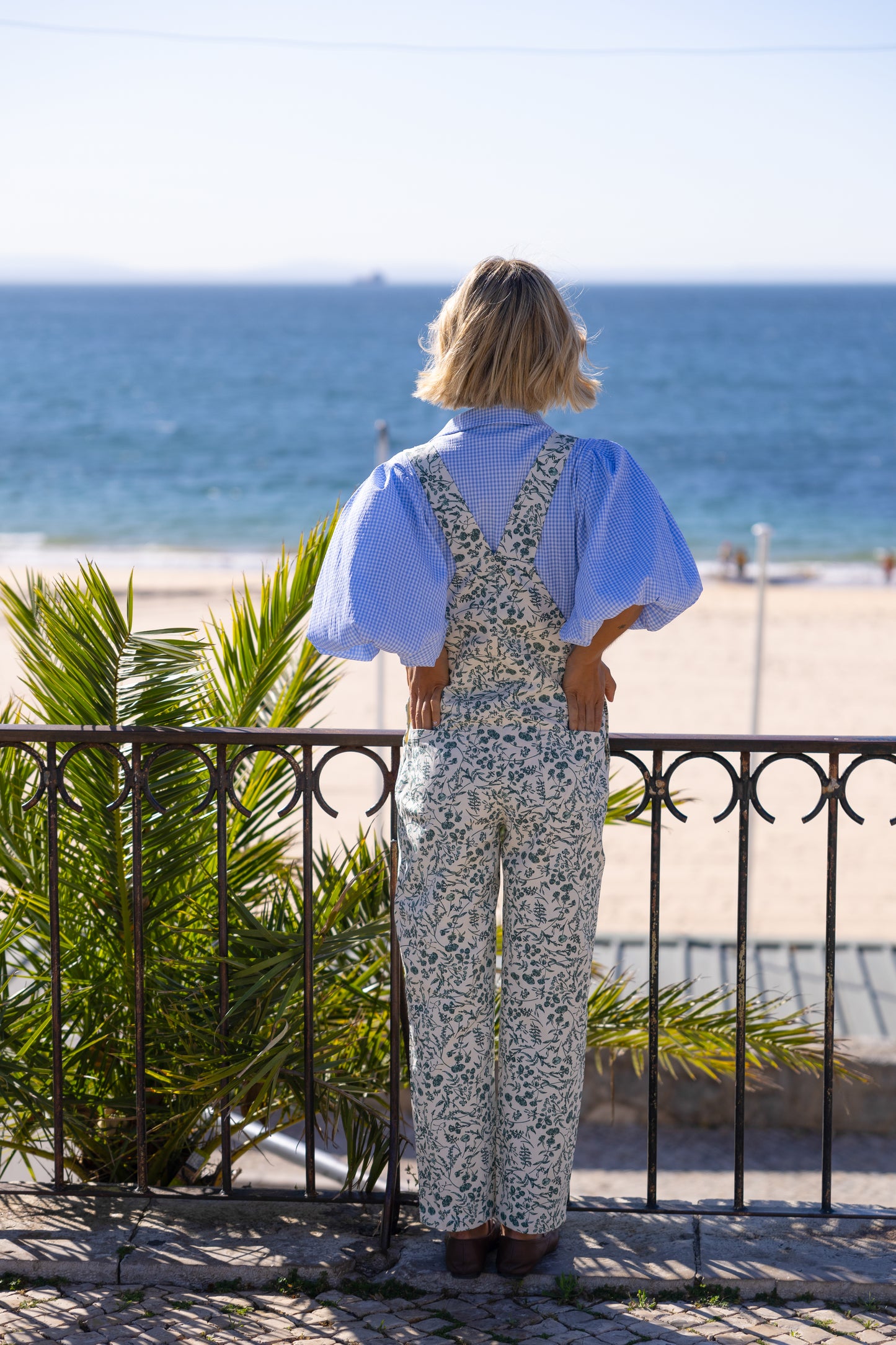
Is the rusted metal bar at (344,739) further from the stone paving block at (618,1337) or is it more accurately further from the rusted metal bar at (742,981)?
the stone paving block at (618,1337)

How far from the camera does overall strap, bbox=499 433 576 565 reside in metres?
2.12

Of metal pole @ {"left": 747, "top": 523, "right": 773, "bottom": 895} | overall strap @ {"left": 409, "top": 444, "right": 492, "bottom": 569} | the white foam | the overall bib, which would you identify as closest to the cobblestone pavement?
the overall bib

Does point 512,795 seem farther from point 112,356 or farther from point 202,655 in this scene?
point 112,356

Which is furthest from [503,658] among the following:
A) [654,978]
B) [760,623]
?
[760,623]

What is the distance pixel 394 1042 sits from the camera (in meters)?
2.69

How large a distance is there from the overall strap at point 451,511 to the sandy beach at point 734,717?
3.13 meters

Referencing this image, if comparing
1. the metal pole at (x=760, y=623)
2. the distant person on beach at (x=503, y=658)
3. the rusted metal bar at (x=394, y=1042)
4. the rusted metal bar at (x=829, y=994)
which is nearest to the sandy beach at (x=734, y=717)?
the metal pole at (x=760, y=623)

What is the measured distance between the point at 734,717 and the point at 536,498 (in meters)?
12.0

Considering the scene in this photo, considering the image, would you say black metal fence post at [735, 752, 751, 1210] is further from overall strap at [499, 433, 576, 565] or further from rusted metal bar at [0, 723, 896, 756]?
overall strap at [499, 433, 576, 565]

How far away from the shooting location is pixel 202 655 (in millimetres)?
2900

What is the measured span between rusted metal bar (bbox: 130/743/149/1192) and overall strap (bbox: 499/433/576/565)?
93 centimetres

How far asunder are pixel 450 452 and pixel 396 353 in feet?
240

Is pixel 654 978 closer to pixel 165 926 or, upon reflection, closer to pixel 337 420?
pixel 165 926

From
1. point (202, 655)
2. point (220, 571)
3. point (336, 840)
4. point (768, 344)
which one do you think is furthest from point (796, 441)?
point (202, 655)
